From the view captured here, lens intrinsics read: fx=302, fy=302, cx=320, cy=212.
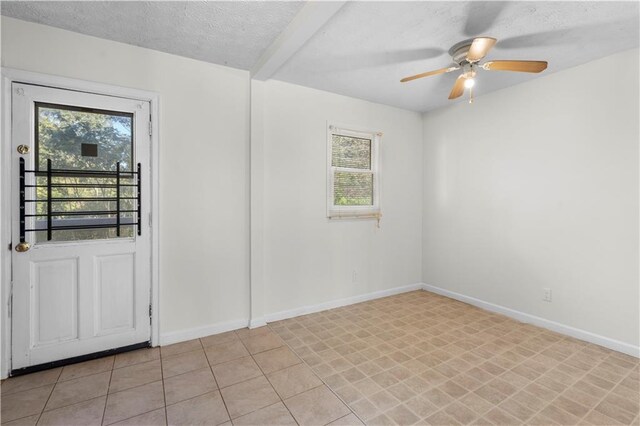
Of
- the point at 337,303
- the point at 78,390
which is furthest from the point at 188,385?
the point at 337,303

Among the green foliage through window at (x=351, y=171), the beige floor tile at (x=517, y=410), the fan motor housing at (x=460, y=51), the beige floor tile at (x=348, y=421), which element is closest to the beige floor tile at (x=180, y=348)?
the beige floor tile at (x=348, y=421)

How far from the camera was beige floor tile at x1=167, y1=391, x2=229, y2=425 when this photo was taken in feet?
5.88

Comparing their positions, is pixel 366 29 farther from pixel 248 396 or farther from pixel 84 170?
pixel 248 396

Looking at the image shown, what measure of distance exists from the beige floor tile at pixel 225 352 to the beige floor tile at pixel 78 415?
76 centimetres

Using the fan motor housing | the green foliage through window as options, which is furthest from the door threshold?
the fan motor housing

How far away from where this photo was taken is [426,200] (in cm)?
446

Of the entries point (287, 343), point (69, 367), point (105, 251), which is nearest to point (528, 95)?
point (287, 343)

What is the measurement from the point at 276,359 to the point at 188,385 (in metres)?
0.68

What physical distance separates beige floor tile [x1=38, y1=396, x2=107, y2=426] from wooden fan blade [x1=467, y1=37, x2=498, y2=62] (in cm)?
339

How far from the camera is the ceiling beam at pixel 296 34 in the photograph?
6.33ft

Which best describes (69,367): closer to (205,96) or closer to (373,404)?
(373,404)

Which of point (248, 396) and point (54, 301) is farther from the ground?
point (54, 301)

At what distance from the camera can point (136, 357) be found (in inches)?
99.3

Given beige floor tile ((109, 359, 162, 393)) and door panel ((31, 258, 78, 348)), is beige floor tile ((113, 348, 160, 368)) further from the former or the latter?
door panel ((31, 258, 78, 348))
